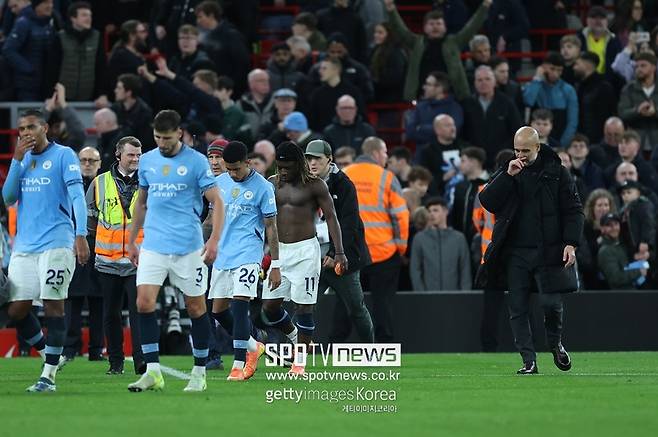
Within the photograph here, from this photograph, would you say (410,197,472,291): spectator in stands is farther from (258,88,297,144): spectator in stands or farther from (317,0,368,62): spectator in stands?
(317,0,368,62): spectator in stands

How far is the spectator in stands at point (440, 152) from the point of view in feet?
76.9

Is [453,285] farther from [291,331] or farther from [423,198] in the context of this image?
[291,331]

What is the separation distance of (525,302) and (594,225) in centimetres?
646

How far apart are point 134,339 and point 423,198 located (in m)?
6.78

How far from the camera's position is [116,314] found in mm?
16922

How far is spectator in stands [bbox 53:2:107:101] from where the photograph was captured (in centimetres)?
2416

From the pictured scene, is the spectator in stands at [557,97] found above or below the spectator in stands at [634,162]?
above

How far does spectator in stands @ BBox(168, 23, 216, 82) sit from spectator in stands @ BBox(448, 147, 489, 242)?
428 cm

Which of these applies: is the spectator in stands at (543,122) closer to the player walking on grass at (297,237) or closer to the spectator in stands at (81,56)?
the spectator in stands at (81,56)

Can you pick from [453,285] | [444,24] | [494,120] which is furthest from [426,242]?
[444,24]

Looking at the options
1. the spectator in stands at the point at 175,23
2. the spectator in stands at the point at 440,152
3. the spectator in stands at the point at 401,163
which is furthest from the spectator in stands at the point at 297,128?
the spectator in stands at the point at 175,23

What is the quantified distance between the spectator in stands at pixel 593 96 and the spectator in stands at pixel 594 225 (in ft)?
10.6

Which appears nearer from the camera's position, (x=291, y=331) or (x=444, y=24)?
(x=291, y=331)

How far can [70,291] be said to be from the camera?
1897cm
